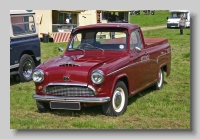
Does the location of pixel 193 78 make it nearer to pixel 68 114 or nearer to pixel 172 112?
pixel 172 112

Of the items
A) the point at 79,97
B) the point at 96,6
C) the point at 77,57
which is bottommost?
the point at 79,97

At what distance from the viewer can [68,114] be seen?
22.5 feet

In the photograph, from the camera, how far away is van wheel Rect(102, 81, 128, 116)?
6.56 meters

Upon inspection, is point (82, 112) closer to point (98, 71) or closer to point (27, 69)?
point (98, 71)

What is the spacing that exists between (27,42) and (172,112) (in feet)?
15.7

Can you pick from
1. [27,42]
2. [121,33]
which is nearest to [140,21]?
[27,42]

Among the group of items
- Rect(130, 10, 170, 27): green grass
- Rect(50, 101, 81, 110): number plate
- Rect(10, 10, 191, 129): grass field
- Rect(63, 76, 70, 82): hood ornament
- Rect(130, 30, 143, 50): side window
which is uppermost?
Rect(130, 10, 170, 27): green grass

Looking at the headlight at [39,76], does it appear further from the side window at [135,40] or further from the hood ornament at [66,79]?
the side window at [135,40]

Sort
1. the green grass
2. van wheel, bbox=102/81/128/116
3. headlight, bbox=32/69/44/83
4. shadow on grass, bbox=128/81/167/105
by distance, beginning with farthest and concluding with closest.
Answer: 1. the green grass
2. shadow on grass, bbox=128/81/167/105
3. headlight, bbox=32/69/44/83
4. van wheel, bbox=102/81/128/116

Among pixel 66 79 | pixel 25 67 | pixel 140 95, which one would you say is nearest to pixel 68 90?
pixel 66 79

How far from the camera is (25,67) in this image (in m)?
10.5

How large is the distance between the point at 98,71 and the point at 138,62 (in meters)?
1.38

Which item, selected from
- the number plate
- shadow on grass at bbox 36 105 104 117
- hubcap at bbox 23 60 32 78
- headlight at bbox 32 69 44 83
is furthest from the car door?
hubcap at bbox 23 60 32 78

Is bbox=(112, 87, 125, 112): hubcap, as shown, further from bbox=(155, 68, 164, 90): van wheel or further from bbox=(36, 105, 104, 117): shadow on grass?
bbox=(155, 68, 164, 90): van wheel
